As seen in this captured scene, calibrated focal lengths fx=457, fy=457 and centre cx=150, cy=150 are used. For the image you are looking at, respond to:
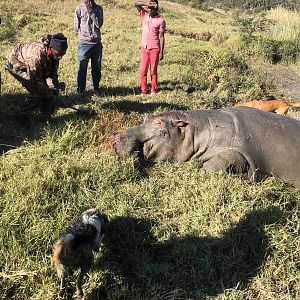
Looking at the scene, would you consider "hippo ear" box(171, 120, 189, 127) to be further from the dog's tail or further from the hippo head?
the dog's tail

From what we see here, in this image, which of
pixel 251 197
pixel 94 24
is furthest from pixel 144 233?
pixel 94 24

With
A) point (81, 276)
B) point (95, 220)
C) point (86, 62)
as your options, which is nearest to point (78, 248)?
point (81, 276)

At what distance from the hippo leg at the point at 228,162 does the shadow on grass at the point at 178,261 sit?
38.1 inches

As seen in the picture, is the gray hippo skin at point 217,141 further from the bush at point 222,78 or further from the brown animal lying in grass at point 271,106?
the bush at point 222,78

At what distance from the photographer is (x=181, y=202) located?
4.88 m

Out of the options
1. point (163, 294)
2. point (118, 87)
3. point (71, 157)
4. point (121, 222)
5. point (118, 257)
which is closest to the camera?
point (163, 294)

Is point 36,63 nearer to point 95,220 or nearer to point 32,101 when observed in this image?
point 32,101

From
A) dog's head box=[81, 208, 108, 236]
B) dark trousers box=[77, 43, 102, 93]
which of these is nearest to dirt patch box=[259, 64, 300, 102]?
dark trousers box=[77, 43, 102, 93]

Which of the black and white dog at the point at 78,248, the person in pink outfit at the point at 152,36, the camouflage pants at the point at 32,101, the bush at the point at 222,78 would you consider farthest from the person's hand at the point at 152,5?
the black and white dog at the point at 78,248

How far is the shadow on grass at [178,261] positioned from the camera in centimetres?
390

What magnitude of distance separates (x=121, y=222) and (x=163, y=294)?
0.90 metres

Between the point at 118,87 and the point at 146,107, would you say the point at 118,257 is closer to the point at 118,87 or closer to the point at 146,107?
the point at 146,107

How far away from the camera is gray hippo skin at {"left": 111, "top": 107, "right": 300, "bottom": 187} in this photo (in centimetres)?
578

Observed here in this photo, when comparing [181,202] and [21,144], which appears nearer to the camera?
[181,202]
